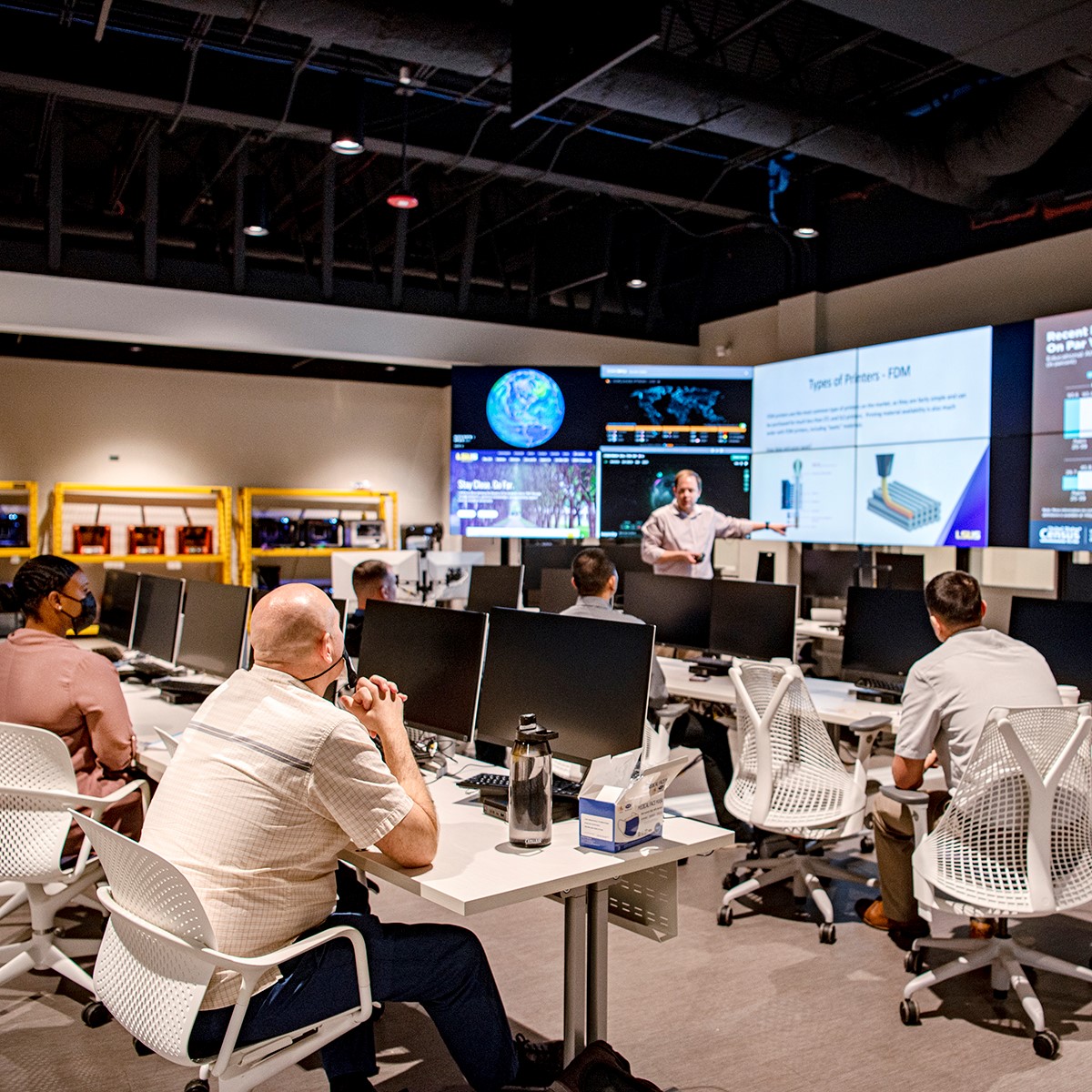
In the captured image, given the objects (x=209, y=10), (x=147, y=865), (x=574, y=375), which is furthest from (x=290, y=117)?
(x=147, y=865)

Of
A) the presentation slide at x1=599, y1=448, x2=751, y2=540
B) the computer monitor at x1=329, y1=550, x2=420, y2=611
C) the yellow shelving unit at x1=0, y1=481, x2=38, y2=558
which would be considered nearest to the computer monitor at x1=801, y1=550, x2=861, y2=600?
the presentation slide at x1=599, y1=448, x2=751, y2=540

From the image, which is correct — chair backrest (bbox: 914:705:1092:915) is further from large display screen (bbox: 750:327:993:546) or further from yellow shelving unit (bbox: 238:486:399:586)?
yellow shelving unit (bbox: 238:486:399:586)

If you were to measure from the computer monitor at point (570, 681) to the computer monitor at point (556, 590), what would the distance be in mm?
3189

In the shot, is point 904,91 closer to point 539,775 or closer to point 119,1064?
point 539,775

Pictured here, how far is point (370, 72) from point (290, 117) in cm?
58

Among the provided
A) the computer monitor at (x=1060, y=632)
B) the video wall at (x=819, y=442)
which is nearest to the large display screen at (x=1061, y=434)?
the video wall at (x=819, y=442)

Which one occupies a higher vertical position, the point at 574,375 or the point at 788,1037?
the point at 574,375

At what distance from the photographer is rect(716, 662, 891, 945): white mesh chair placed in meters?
3.58

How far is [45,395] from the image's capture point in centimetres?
956

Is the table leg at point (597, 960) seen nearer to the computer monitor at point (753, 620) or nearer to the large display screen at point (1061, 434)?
the computer monitor at point (753, 620)

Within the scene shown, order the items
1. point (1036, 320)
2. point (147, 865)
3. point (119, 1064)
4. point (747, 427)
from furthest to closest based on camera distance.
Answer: point (747, 427) < point (1036, 320) < point (119, 1064) < point (147, 865)

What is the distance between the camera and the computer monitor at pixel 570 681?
2596 mm

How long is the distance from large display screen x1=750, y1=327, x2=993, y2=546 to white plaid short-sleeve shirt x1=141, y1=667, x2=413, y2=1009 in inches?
227

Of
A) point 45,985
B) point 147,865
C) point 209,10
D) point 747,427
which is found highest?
point 209,10
